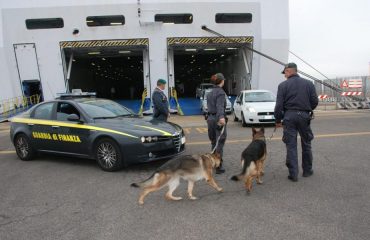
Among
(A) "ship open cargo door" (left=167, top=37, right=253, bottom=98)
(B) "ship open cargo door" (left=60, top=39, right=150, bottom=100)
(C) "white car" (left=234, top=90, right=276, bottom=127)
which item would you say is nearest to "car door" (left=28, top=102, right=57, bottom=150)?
(C) "white car" (left=234, top=90, right=276, bottom=127)

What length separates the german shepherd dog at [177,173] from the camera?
4.79m

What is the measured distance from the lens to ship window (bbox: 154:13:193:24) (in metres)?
21.3

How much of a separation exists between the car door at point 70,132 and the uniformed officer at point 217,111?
2.47m

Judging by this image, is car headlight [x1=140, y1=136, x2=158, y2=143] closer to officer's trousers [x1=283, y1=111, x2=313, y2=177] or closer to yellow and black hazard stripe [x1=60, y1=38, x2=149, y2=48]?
officer's trousers [x1=283, y1=111, x2=313, y2=177]

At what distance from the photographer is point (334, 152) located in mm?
8062

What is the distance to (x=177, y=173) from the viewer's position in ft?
15.9

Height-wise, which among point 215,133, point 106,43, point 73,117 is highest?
point 106,43

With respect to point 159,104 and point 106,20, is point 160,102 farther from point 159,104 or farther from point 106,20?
point 106,20

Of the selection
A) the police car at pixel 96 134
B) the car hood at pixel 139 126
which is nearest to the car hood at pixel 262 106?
the police car at pixel 96 134

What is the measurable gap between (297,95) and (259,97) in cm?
899

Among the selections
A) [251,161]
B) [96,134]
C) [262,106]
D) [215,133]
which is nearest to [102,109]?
[96,134]

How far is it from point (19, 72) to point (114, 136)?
670 inches

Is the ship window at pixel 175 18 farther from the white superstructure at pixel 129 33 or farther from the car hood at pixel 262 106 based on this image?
the car hood at pixel 262 106

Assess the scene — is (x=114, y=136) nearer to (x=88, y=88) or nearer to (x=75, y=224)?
(x=75, y=224)
